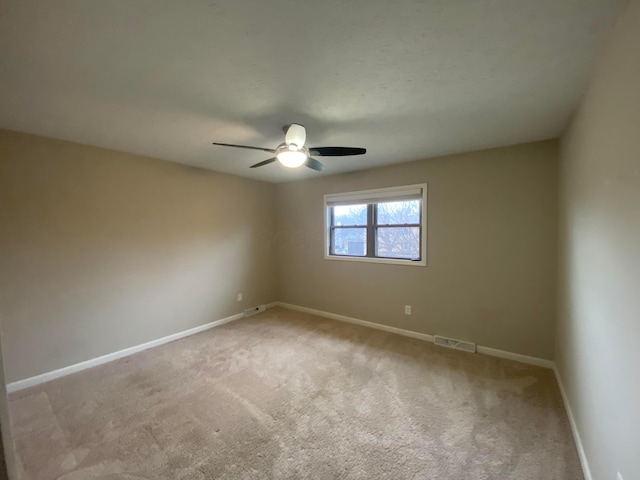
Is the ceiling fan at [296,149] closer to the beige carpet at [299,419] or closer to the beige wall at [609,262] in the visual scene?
the beige wall at [609,262]

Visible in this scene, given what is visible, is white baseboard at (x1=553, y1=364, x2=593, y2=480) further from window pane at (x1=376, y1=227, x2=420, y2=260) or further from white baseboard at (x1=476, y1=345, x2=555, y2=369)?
window pane at (x1=376, y1=227, x2=420, y2=260)

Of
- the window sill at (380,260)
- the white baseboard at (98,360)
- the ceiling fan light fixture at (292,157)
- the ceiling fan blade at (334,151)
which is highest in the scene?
the ceiling fan blade at (334,151)

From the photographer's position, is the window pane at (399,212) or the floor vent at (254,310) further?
the floor vent at (254,310)

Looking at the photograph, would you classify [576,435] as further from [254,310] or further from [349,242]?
[254,310]

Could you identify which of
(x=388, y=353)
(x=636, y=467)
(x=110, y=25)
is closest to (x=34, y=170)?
(x=110, y=25)

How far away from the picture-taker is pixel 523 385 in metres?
2.41

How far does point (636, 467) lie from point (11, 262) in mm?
4422

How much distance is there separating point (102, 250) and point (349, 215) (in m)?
3.28

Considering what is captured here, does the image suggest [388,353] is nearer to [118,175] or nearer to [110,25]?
[110,25]

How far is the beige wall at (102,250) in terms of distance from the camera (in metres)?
2.47

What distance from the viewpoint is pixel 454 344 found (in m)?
3.21

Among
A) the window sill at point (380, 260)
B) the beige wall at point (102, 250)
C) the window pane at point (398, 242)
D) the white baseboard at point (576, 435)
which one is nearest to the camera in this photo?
the white baseboard at point (576, 435)

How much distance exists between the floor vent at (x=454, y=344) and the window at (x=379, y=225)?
977mm

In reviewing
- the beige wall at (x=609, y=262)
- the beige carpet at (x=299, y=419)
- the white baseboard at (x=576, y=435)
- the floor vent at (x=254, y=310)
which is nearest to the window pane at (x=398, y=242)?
the beige carpet at (x=299, y=419)
